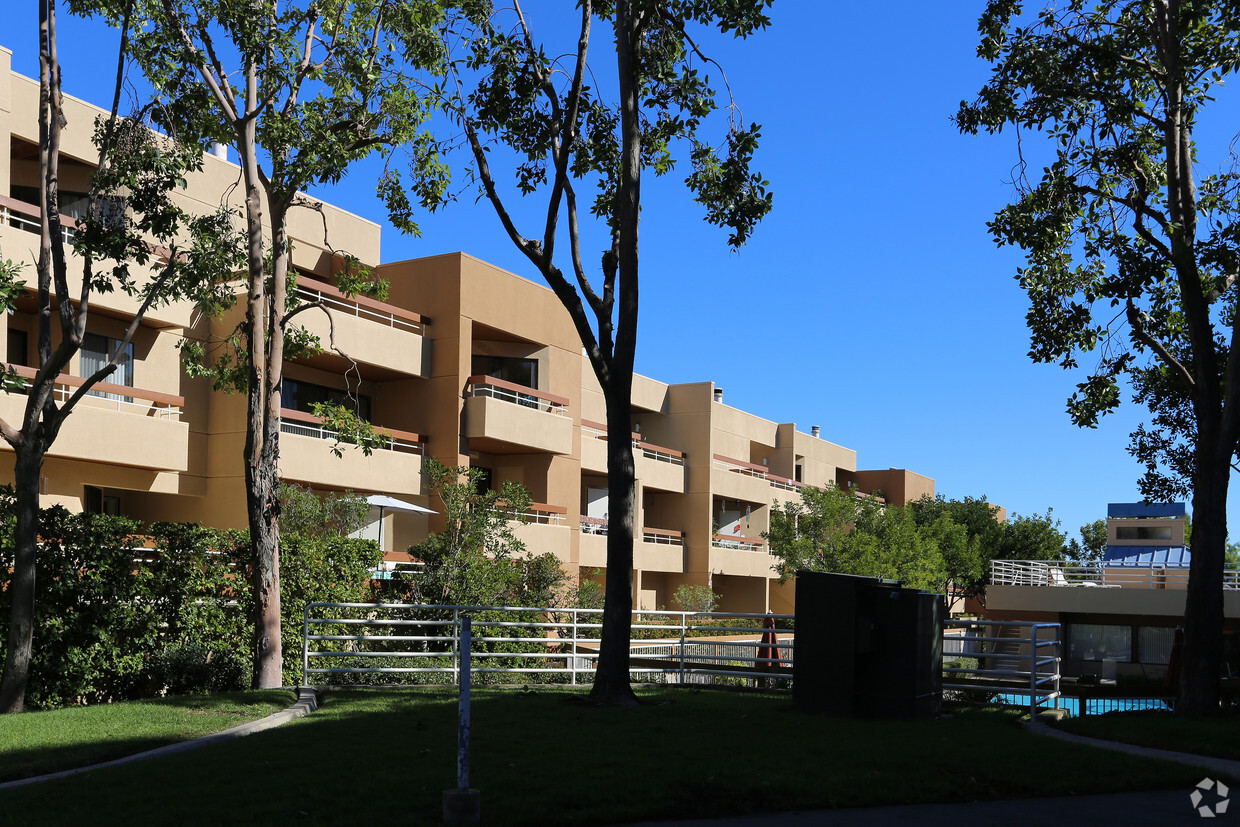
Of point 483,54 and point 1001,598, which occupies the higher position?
point 483,54

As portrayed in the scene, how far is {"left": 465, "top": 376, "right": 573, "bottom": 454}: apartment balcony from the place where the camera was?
3084 cm

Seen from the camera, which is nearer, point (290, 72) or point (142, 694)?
point (142, 694)

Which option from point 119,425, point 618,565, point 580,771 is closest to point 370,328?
point 119,425

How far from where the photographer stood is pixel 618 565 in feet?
48.4

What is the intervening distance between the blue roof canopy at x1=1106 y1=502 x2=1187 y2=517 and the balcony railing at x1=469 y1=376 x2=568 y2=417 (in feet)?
87.3

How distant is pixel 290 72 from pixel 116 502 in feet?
40.5

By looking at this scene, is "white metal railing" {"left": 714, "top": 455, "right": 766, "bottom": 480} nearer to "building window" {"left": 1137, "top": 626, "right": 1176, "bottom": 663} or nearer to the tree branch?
"building window" {"left": 1137, "top": 626, "right": 1176, "bottom": 663}

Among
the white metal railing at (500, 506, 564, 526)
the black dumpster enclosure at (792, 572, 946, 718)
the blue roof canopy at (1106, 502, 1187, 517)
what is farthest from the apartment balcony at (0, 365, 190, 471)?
the blue roof canopy at (1106, 502, 1187, 517)

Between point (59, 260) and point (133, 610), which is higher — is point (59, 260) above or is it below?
above

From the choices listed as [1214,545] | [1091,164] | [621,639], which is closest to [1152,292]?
[1091,164]

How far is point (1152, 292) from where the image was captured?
20828mm

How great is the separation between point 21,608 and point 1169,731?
47.6 feet

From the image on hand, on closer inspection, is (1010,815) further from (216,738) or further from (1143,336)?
(1143,336)

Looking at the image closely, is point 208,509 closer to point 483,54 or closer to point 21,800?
point 483,54
